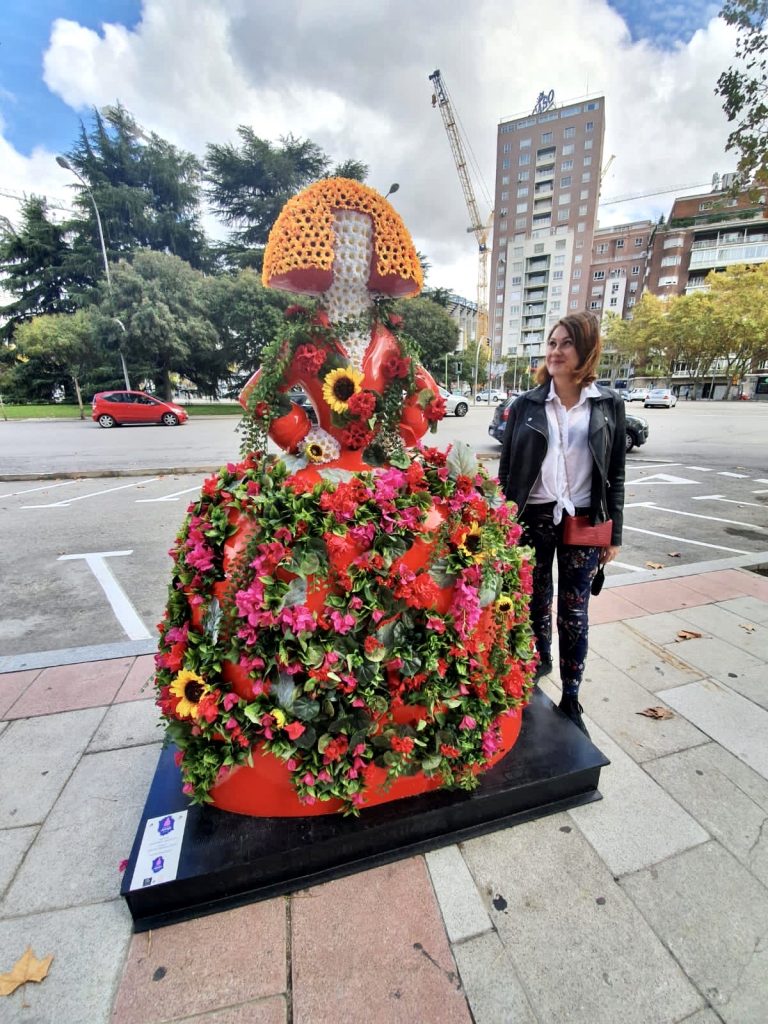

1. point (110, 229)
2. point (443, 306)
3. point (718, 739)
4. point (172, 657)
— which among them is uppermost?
point (110, 229)

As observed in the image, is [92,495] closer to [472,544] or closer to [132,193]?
[472,544]

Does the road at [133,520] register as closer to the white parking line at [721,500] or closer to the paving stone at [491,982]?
the white parking line at [721,500]

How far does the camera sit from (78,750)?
2.08 metres

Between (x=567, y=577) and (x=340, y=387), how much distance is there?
1385mm

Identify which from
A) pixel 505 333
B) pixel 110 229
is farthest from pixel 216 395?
pixel 505 333

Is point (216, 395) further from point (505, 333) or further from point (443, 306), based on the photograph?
point (505, 333)

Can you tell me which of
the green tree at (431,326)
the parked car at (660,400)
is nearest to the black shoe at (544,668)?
the green tree at (431,326)

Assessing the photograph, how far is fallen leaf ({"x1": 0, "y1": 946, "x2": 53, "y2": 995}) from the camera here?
1.24m

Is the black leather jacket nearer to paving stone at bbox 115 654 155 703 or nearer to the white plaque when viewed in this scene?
the white plaque

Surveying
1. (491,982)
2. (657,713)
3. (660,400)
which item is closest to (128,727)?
(491,982)

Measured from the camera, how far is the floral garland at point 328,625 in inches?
55.0

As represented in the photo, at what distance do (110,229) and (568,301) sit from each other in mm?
63727

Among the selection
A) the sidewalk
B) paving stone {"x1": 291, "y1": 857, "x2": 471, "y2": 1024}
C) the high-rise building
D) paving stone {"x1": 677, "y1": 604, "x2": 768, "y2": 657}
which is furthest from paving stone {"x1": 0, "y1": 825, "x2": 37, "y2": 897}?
the high-rise building

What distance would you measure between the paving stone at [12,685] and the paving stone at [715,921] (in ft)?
9.59
